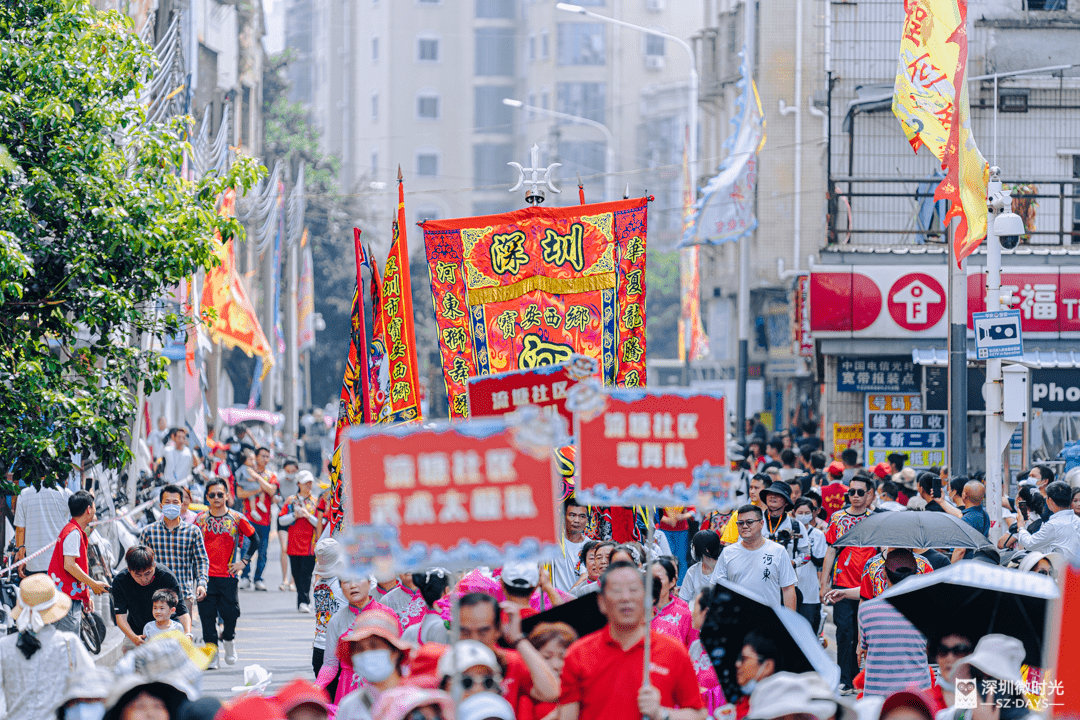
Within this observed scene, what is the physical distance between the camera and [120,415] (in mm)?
12789

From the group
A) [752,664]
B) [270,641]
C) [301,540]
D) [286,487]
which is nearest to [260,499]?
[286,487]

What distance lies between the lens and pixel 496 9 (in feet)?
282

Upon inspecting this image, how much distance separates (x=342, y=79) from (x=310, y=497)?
242 ft

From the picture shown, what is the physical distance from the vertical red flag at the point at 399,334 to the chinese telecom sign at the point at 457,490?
568cm

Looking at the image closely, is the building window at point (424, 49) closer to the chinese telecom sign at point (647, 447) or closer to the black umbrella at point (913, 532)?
the black umbrella at point (913, 532)

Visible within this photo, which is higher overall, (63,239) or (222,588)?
(63,239)

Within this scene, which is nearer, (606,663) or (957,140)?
(606,663)

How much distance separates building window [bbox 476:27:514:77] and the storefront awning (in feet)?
217

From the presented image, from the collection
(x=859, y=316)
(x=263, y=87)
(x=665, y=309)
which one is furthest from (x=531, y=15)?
(x=859, y=316)

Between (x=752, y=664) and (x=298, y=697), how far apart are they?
1.94m

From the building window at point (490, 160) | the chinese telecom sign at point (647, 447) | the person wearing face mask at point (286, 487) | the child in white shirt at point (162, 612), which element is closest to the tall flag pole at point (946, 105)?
the child in white shirt at point (162, 612)

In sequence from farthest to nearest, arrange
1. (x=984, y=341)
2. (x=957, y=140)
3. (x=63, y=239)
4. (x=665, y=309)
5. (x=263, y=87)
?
(x=665, y=309), (x=263, y=87), (x=957, y=140), (x=984, y=341), (x=63, y=239)

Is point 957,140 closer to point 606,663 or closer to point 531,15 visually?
point 606,663

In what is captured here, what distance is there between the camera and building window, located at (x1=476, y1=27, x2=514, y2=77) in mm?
85500
